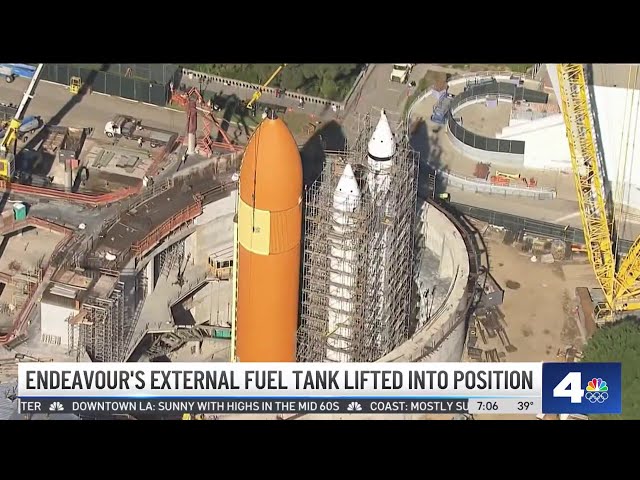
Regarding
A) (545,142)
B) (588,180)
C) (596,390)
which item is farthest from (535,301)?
(596,390)

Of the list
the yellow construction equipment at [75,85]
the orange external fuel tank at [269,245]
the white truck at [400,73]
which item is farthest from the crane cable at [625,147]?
the yellow construction equipment at [75,85]

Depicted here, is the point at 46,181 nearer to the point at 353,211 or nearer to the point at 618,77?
the point at 353,211

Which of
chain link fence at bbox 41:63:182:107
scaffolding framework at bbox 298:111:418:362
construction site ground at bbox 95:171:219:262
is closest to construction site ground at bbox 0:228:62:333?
construction site ground at bbox 95:171:219:262

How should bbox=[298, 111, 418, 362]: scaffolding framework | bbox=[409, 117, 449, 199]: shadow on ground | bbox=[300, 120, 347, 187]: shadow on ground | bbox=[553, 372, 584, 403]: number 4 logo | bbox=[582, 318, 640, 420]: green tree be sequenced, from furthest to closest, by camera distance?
bbox=[409, 117, 449, 199]: shadow on ground
bbox=[300, 120, 347, 187]: shadow on ground
bbox=[582, 318, 640, 420]: green tree
bbox=[298, 111, 418, 362]: scaffolding framework
bbox=[553, 372, 584, 403]: number 4 logo

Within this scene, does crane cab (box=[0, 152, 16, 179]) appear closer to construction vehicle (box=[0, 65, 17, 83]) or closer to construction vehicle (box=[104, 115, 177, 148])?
construction vehicle (box=[104, 115, 177, 148])

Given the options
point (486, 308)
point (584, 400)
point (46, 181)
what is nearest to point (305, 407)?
point (584, 400)

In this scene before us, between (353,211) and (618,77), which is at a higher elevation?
(618,77)
